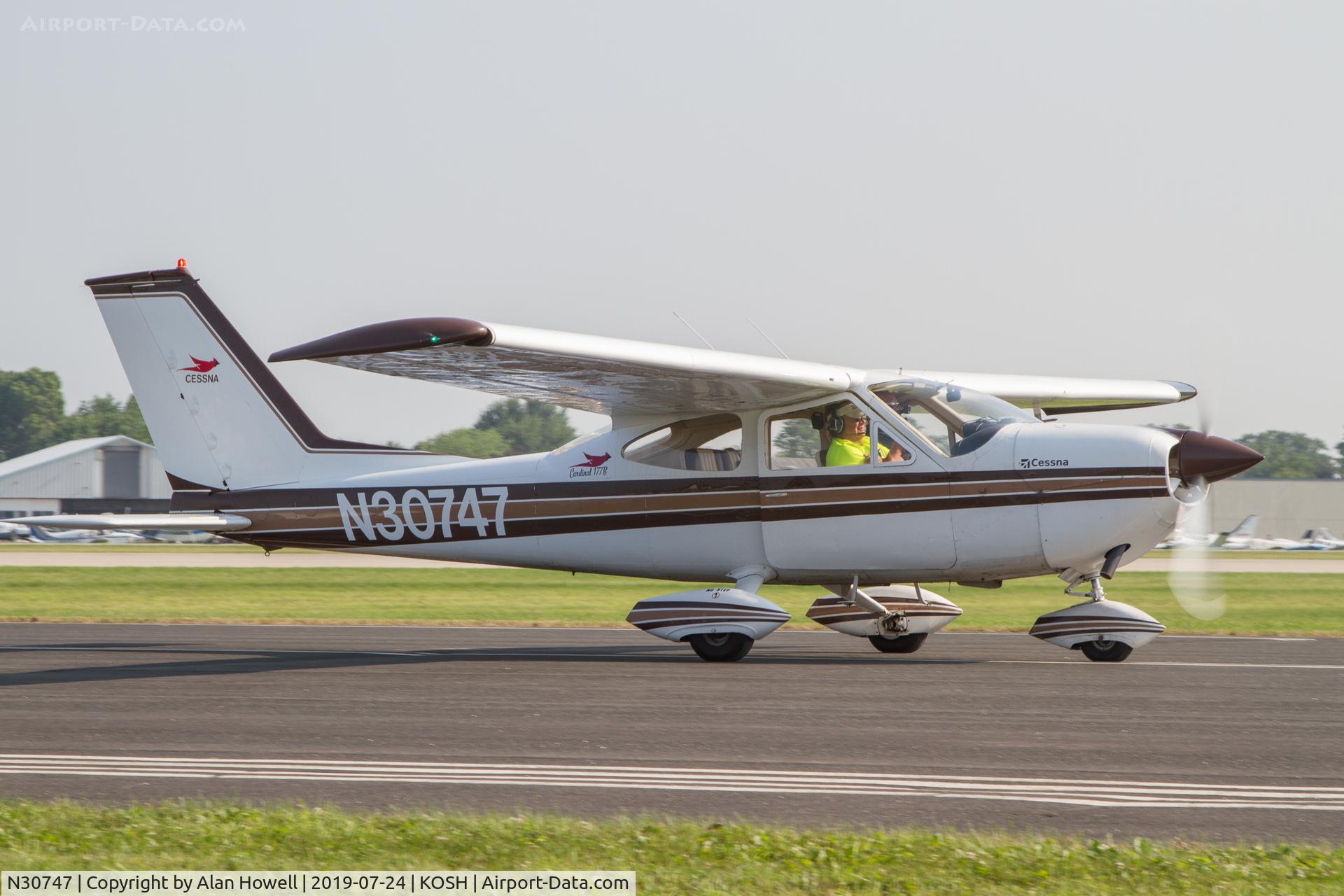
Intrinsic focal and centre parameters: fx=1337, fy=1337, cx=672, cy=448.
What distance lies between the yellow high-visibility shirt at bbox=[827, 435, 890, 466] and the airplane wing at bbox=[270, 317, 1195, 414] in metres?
0.50

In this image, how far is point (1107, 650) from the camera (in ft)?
38.7

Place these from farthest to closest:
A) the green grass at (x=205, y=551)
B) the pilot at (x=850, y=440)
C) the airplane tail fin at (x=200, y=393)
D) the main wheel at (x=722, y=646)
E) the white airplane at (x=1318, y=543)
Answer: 1. the white airplane at (x=1318, y=543)
2. the green grass at (x=205, y=551)
3. the airplane tail fin at (x=200, y=393)
4. the pilot at (x=850, y=440)
5. the main wheel at (x=722, y=646)

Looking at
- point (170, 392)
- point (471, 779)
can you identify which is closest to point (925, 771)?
point (471, 779)

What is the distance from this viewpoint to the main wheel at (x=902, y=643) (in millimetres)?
13133

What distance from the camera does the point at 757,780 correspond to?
249 inches

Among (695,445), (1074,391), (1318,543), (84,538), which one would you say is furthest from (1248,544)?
(695,445)

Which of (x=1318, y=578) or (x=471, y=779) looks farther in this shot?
(x=1318, y=578)

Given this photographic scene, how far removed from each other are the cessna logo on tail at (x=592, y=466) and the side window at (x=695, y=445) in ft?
0.79

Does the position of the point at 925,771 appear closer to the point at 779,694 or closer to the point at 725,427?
the point at 779,694

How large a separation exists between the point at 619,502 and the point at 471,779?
6.76 meters

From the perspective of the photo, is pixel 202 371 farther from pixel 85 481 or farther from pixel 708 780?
pixel 85 481

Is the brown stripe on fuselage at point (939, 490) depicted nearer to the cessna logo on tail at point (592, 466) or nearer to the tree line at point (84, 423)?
the cessna logo on tail at point (592, 466)

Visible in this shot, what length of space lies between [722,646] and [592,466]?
2.28 m

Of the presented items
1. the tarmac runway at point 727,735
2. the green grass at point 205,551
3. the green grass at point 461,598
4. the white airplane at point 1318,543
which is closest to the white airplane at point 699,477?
the tarmac runway at point 727,735
